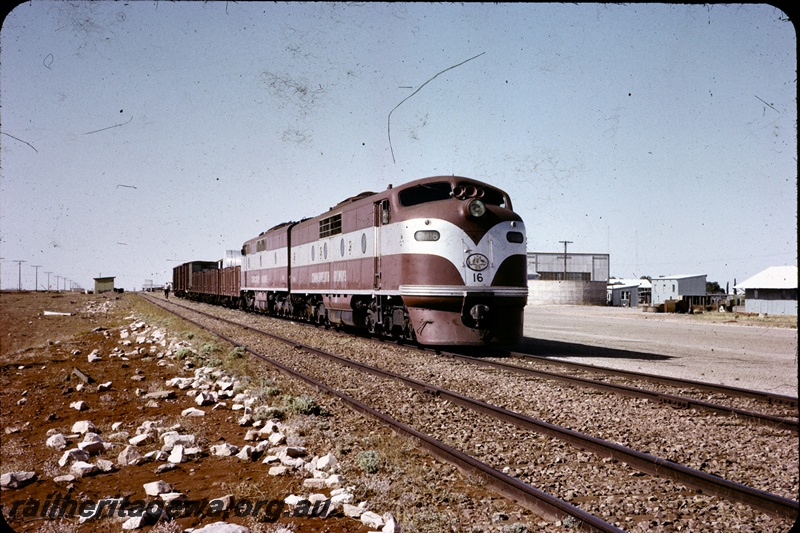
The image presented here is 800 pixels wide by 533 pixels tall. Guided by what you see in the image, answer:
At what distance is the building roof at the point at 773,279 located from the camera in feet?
146

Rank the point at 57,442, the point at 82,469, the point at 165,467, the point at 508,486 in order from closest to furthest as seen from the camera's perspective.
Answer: the point at 508,486, the point at 82,469, the point at 165,467, the point at 57,442

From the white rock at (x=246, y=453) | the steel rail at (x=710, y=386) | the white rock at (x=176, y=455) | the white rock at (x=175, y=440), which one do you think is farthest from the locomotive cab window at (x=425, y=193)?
the white rock at (x=176, y=455)

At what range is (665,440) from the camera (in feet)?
21.5

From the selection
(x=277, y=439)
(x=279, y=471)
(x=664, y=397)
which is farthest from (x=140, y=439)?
(x=664, y=397)

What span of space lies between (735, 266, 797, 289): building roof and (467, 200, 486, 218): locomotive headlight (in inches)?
1668

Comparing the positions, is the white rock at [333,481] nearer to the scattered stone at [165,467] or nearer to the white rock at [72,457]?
the scattered stone at [165,467]

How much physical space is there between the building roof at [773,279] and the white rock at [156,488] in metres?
50.9

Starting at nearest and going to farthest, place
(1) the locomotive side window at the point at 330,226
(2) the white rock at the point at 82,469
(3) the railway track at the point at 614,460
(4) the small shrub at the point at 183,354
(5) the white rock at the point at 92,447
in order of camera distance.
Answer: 1. (3) the railway track at the point at 614,460
2. (2) the white rock at the point at 82,469
3. (5) the white rock at the point at 92,447
4. (4) the small shrub at the point at 183,354
5. (1) the locomotive side window at the point at 330,226

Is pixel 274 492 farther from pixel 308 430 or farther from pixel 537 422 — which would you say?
pixel 537 422

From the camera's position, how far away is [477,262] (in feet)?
42.1

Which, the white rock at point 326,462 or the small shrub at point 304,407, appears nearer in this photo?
the white rock at point 326,462

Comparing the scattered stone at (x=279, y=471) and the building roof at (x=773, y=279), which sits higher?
the building roof at (x=773, y=279)

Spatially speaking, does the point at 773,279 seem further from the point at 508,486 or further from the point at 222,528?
the point at 222,528

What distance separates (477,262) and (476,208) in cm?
126
